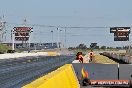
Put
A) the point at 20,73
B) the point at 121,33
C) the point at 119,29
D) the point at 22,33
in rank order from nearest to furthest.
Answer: the point at 20,73
the point at 121,33
the point at 119,29
the point at 22,33

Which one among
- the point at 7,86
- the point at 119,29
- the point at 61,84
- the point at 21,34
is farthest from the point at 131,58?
the point at 21,34

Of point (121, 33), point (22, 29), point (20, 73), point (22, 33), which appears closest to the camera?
point (20, 73)

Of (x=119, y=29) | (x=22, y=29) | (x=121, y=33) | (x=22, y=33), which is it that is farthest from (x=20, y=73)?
(x=22, y=33)

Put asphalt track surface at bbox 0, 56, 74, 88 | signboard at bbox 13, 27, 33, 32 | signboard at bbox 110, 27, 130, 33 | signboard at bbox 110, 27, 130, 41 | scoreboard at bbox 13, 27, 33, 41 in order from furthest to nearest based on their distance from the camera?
1. scoreboard at bbox 13, 27, 33, 41
2. signboard at bbox 13, 27, 33, 32
3. signboard at bbox 110, 27, 130, 33
4. signboard at bbox 110, 27, 130, 41
5. asphalt track surface at bbox 0, 56, 74, 88

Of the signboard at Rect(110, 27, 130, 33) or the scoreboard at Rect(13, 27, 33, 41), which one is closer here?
the signboard at Rect(110, 27, 130, 33)

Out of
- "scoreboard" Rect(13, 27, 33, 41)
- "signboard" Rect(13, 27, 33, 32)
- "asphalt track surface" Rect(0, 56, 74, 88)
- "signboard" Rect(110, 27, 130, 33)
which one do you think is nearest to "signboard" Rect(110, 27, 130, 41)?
"signboard" Rect(110, 27, 130, 33)

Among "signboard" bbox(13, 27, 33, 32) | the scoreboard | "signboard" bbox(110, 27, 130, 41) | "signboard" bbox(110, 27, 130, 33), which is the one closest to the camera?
"signboard" bbox(110, 27, 130, 41)

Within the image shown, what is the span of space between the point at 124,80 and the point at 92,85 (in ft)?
4.90

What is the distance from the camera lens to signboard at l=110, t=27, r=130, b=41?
113 m

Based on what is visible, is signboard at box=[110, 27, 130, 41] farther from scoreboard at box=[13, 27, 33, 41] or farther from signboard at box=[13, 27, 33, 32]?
signboard at box=[13, 27, 33, 32]

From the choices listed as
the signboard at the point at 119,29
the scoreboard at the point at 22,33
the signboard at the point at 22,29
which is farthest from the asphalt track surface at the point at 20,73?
the scoreboard at the point at 22,33

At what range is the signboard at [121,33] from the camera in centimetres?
11288

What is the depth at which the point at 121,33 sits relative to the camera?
117 metres

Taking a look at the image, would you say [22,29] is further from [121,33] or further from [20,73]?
[20,73]
